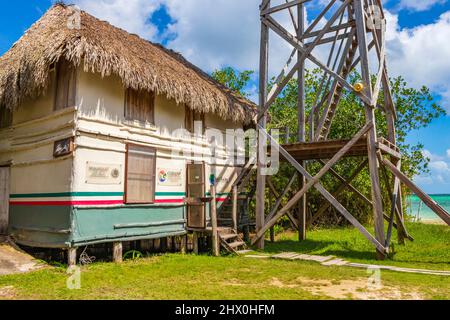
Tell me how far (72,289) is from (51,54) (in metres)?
4.46

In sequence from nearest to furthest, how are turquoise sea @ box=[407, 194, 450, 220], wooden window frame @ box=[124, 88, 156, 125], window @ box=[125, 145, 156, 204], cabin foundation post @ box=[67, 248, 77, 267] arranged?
cabin foundation post @ box=[67, 248, 77, 267]
window @ box=[125, 145, 156, 204]
wooden window frame @ box=[124, 88, 156, 125]
turquoise sea @ box=[407, 194, 450, 220]

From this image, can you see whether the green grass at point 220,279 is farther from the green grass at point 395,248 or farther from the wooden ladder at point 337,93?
the wooden ladder at point 337,93

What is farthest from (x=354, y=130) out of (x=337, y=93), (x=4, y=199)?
(x=4, y=199)

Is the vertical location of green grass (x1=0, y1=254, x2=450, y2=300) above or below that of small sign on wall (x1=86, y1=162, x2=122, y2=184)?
below

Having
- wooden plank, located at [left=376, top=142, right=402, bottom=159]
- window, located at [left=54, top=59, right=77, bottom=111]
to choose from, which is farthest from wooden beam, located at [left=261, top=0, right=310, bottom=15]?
window, located at [left=54, top=59, right=77, bottom=111]

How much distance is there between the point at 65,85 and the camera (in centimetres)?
812

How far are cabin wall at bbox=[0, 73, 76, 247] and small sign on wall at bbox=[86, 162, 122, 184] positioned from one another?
39cm

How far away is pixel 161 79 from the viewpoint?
8953 mm

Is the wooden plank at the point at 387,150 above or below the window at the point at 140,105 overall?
below

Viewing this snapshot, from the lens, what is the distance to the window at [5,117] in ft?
31.3

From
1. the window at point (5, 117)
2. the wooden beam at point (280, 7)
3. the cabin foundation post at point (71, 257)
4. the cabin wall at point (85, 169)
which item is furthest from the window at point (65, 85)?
the wooden beam at point (280, 7)

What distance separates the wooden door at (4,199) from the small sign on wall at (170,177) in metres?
3.61

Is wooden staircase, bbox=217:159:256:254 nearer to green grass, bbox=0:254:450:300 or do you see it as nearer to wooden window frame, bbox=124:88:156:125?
green grass, bbox=0:254:450:300

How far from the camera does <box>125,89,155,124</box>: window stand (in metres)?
8.80
